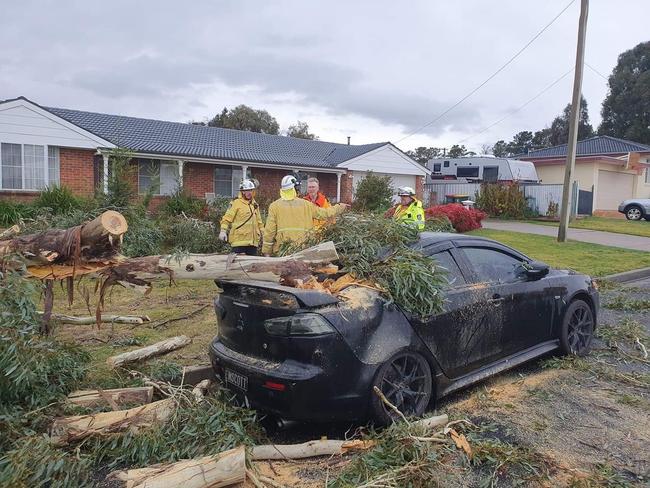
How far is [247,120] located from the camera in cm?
4869

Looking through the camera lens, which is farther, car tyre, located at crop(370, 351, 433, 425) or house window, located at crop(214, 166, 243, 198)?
house window, located at crop(214, 166, 243, 198)

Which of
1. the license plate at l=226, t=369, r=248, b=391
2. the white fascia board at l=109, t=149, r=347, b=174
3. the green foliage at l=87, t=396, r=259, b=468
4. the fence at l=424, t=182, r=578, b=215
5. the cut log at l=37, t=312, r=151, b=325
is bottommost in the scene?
the green foliage at l=87, t=396, r=259, b=468

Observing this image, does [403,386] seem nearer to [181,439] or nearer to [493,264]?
[181,439]

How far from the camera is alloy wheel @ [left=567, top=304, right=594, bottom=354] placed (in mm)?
5295

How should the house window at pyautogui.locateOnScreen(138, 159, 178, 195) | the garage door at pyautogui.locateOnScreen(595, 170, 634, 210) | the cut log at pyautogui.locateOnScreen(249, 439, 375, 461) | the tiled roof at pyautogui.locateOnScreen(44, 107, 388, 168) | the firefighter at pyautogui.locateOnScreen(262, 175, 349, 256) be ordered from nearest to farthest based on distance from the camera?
1. the cut log at pyautogui.locateOnScreen(249, 439, 375, 461)
2. the firefighter at pyautogui.locateOnScreen(262, 175, 349, 256)
3. the house window at pyautogui.locateOnScreen(138, 159, 178, 195)
4. the tiled roof at pyautogui.locateOnScreen(44, 107, 388, 168)
5. the garage door at pyautogui.locateOnScreen(595, 170, 634, 210)

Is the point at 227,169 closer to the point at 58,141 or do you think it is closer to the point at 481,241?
the point at 58,141

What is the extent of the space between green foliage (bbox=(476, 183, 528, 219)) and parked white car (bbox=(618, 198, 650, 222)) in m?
5.27

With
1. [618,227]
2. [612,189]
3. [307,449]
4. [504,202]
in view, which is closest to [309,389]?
[307,449]

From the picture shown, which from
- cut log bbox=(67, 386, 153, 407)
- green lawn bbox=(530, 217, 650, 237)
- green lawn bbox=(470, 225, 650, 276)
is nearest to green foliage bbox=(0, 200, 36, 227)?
cut log bbox=(67, 386, 153, 407)

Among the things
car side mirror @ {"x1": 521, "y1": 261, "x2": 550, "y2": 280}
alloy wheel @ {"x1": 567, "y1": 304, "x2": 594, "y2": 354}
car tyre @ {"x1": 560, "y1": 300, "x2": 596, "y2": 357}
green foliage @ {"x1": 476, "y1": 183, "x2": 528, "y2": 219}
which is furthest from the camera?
green foliage @ {"x1": 476, "y1": 183, "x2": 528, "y2": 219}

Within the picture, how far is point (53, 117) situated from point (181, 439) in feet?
56.3

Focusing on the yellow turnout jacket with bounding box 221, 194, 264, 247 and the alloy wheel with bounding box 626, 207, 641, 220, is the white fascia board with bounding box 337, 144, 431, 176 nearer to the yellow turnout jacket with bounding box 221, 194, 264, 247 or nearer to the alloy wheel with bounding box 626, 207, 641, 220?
the alloy wheel with bounding box 626, 207, 641, 220

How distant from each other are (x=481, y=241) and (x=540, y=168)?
29.9 metres

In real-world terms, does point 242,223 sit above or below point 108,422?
above
